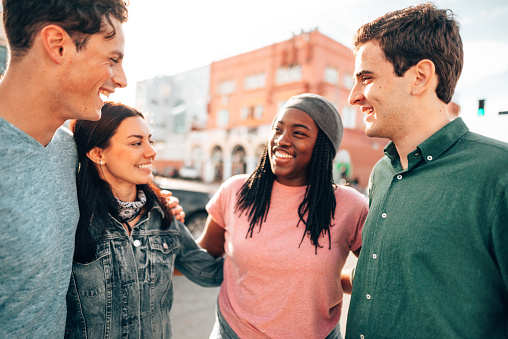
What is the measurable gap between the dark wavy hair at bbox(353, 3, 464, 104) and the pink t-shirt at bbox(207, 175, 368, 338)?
3.01ft

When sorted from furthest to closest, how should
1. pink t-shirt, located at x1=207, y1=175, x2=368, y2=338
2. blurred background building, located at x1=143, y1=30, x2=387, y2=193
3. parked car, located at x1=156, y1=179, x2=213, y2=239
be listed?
blurred background building, located at x1=143, y1=30, x2=387, y2=193 < parked car, located at x1=156, y1=179, x2=213, y2=239 < pink t-shirt, located at x1=207, y1=175, x2=368, y2=338

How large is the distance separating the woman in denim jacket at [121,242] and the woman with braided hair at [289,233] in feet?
1.22

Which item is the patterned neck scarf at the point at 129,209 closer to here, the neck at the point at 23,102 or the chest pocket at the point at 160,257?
the chest pocket at the point at 160,257

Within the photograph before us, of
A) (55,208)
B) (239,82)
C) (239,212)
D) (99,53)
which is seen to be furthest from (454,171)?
(239,82)

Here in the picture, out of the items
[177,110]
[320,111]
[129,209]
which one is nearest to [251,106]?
[177,110]

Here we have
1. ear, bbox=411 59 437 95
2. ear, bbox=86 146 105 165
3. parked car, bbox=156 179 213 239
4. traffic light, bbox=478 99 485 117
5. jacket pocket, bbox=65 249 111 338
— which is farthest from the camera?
parked car, bbox=156 179 213 239

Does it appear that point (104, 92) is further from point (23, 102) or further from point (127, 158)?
point (127, 158)

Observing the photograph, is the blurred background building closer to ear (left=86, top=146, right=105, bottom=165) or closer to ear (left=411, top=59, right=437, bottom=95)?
ear (left=411, top=59, right=437, bottom=95)

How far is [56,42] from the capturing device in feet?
4.44

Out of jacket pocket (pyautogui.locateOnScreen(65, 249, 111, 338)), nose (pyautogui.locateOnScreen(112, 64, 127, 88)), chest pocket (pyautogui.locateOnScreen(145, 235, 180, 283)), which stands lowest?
jacket pocket (pyautogui.locateOnScreen(65, 249, 111, 338))

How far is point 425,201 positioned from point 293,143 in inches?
38.3

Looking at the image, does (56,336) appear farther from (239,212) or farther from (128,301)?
(239,212)

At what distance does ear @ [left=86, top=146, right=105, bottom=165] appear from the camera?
198cm

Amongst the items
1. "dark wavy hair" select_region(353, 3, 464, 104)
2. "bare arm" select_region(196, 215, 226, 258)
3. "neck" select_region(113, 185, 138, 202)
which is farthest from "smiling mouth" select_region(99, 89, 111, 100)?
"dark wavy hair" select_region(353, 3, 464, 104)
